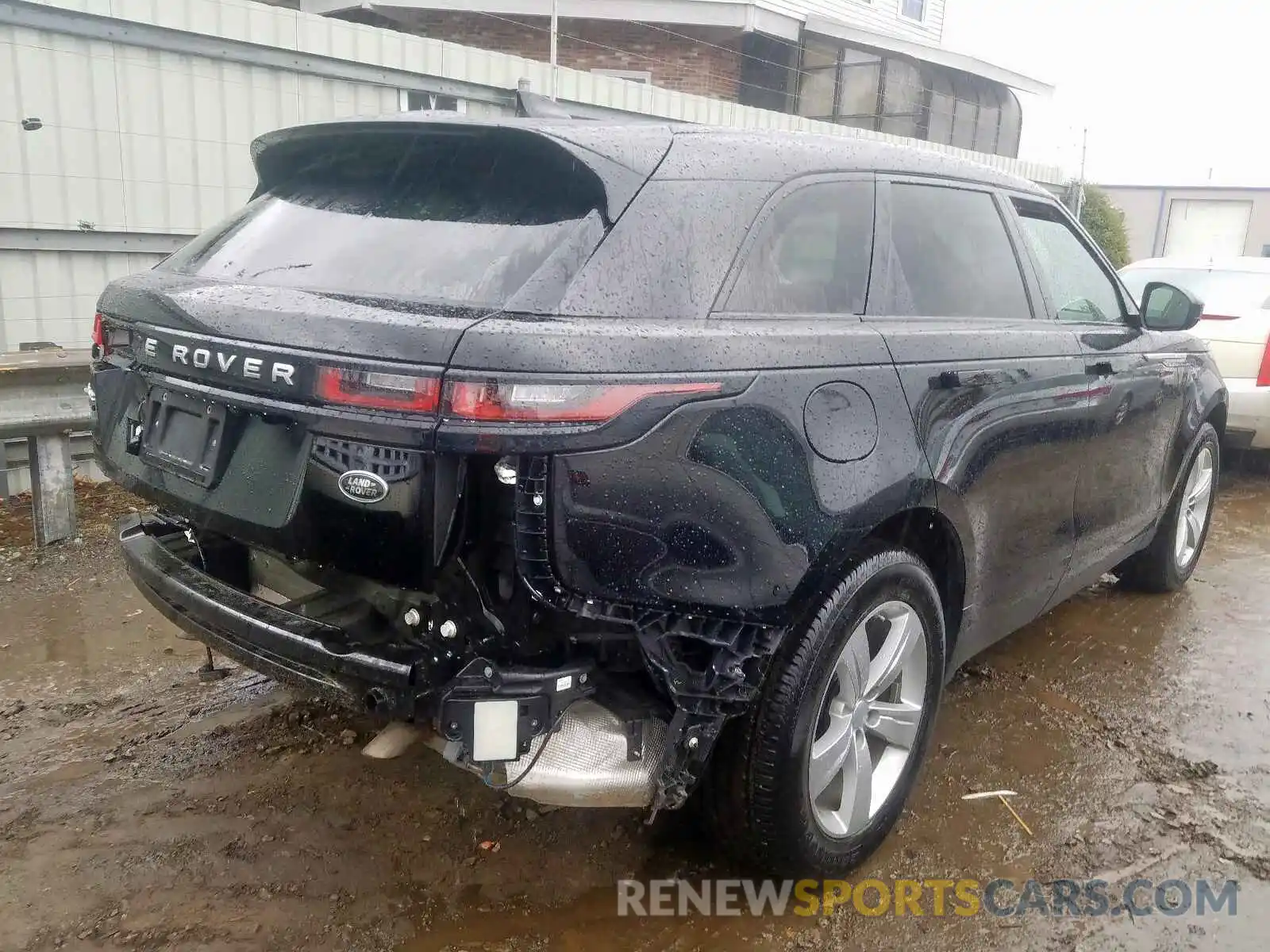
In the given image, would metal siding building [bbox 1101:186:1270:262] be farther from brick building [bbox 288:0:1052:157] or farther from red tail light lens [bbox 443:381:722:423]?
red tail light lens [bbox 443:381:722:423]

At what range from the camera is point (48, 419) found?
462 cm

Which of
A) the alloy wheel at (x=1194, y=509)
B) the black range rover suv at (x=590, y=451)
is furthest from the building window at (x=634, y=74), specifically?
the black range rover suv at (x=590, y=451)

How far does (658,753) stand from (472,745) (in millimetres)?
410

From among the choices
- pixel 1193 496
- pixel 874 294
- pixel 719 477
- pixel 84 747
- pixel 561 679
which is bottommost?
pixel 84 747

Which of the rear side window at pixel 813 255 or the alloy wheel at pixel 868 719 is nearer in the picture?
the rear side window at pixel 813 255

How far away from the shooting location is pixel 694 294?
220 cm

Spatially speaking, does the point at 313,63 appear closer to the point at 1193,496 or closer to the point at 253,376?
the point at 253,376

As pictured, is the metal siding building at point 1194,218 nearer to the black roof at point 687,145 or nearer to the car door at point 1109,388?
the car door at point 1109,388

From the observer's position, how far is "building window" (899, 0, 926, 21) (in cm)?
2228

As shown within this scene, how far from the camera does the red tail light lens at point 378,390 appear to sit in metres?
1.94

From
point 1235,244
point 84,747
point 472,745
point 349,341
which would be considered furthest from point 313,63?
point 1235,244

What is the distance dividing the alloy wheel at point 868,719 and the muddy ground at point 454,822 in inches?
9.5

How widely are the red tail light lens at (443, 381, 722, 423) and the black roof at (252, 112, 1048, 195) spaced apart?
1.94 feet

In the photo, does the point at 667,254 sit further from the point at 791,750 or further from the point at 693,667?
the point at 791,750
